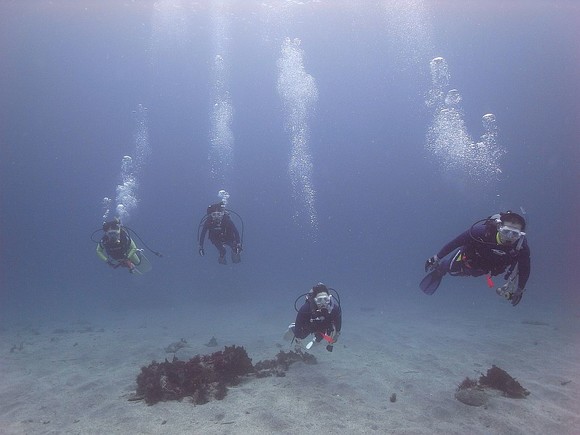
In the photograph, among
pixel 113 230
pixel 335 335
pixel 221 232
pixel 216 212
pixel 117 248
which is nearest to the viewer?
pixel 335 335

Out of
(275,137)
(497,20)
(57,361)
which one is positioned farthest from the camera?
(275,137)

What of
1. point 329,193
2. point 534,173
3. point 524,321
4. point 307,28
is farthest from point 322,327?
point 329,193

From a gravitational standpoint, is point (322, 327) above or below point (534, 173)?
below

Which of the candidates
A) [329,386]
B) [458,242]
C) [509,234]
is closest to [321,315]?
[329,386]

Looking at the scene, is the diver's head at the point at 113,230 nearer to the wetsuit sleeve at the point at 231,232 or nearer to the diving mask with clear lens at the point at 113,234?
the diving mask with clear lens at the point at 113,234

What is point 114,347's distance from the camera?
13.1 m

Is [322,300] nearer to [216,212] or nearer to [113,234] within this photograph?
[216,212]

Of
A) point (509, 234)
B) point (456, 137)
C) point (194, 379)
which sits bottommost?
point (194, 379)

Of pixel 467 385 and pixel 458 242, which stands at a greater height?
pixel 458 242

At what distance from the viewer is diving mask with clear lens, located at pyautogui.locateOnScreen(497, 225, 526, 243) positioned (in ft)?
18.1

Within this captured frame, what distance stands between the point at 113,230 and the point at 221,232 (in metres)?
3.23

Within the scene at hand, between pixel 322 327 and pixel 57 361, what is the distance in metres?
9.51

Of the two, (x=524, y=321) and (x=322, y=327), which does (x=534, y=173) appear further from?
(x=322, y=327)

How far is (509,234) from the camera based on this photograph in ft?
18.2
